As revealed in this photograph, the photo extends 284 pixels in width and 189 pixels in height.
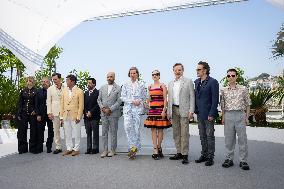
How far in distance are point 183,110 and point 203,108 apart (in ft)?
1.42

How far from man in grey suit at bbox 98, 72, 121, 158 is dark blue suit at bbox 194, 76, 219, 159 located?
1767 millimetres

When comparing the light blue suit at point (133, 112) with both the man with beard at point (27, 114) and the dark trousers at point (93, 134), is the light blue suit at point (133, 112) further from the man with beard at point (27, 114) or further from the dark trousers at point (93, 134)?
the man with beard at point (27, 114)

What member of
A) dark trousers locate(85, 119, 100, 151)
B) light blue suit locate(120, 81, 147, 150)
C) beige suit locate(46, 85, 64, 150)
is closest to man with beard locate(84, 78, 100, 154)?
dark trousers locate(85, 119, 100, 151)

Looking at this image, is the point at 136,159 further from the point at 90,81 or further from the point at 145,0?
the point at 145,0

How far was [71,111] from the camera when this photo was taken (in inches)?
279

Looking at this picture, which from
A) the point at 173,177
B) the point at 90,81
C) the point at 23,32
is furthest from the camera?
the point at 23,32

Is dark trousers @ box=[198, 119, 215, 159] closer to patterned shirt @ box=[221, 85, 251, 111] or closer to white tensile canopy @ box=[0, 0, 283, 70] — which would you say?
patterned shirt @ box=[221, 85, 251, 111]

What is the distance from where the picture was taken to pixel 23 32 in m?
13.0

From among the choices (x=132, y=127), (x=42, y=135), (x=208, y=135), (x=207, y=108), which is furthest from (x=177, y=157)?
(x=42, y=135)

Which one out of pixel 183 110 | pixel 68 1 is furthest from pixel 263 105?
pixel 68 1

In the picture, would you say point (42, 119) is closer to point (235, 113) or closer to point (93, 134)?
point (93, 134)

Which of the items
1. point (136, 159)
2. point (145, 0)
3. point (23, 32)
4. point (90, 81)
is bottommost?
point (136, 159)

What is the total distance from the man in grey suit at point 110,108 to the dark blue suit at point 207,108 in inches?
69.6

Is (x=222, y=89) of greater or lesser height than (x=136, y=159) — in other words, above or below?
above
